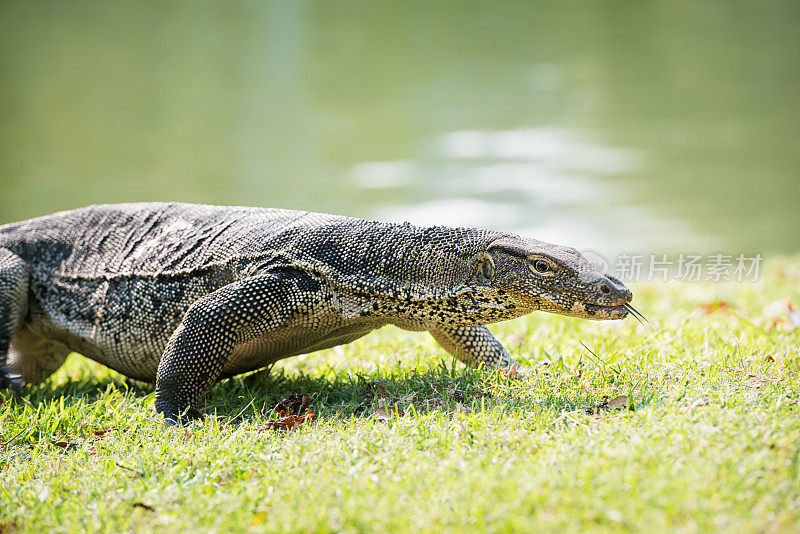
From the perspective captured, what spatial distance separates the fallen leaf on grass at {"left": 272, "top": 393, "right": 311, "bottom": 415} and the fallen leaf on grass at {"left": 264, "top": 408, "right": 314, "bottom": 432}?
15cm

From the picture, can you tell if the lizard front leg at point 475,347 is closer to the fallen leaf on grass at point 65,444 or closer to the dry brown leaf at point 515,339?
the dry brown leaf at point 515,339

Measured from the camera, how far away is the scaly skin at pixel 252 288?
3.91 m

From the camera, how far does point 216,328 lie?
4.02 metres

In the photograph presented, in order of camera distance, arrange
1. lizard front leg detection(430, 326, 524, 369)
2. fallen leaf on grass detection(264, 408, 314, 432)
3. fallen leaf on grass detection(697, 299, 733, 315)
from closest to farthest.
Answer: fallen leaf on grass detection(264, 408, 314, 432) < lizard front leg detection(430, 326, 524, 369) < fallen leaf on grass detection(697, 299, 733, 315)

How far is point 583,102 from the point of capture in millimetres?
18188

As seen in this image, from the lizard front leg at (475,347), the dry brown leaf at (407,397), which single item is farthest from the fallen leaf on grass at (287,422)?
the lizard front leg at (475,347)

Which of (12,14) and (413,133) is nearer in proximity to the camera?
(413,133)

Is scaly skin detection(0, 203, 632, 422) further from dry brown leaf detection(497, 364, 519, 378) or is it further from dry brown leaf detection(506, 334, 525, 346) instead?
dry brown leaf detection(506, 334, 525, 346)

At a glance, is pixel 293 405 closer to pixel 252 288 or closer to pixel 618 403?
pixel 252 288

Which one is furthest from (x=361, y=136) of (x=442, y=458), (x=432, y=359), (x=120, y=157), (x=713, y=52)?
(x=442, y=458)

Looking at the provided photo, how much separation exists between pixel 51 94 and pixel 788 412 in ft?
→ 61.7

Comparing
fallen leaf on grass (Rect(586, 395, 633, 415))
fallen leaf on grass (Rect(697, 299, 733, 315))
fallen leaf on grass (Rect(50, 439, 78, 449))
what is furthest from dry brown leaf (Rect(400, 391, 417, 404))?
fallen leaf on grass (Rect(697, 299, 733, 315))

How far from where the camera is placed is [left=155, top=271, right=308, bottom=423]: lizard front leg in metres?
4.01

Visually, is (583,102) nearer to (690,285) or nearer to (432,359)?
(690,285)
